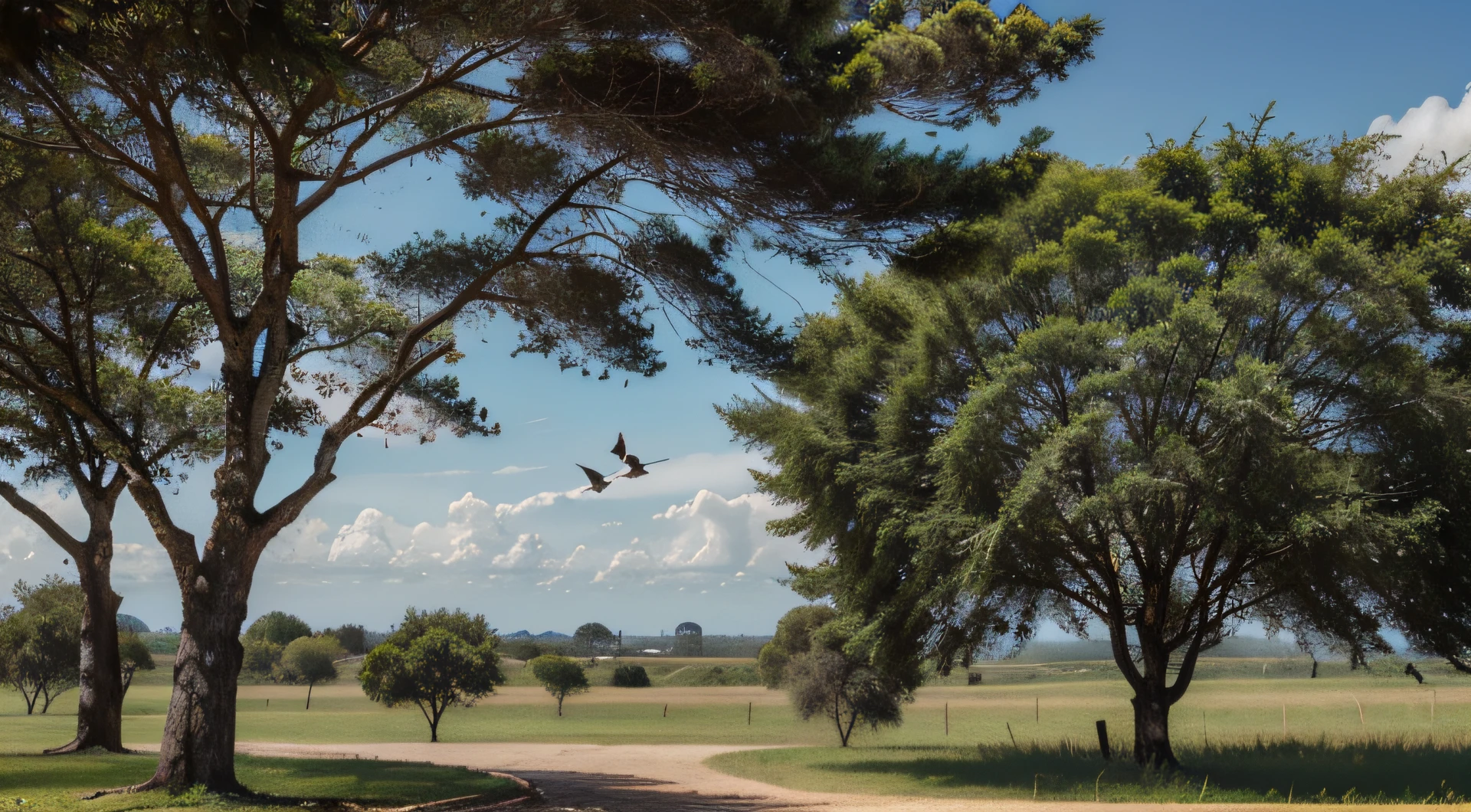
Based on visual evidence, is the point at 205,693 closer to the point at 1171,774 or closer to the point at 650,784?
the point at 650,784

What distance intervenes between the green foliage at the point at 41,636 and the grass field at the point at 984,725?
164cm

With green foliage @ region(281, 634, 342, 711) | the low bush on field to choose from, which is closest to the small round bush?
the low bush on field

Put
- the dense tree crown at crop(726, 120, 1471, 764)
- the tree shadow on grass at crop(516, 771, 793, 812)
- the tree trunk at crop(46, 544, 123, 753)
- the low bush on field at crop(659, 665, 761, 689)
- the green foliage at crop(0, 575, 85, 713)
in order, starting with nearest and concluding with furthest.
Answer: the tree shadow on grass at crop(516, 771, 793, 812) → the dense tree crown at crop(726, 120, 1471, 764) → the tree trunk at crop(46, 544, 123, 753) → the green foliage at crop(0, 575, 85, 713) → the low bush on field at crop(659, 665, 761, 689)

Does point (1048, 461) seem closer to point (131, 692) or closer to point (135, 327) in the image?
point (135, 327)

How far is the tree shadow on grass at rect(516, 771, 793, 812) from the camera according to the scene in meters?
13.3

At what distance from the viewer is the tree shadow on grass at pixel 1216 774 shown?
1661 cm

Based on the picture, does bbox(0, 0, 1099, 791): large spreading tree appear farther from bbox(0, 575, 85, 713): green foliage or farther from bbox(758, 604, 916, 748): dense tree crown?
bbox(0, 575, 85, 713): green foliage

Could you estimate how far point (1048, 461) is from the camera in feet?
51.3

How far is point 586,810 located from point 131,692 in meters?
69.1

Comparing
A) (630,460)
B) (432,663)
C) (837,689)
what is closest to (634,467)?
(630,460)

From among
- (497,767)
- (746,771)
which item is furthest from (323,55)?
(746,771)

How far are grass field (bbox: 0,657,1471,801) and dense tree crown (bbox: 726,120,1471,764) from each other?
258cm

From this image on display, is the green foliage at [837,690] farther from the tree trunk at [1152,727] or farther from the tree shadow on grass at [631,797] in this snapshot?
the tree shadow on grass at [631,797]

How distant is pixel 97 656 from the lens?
18438 mm
